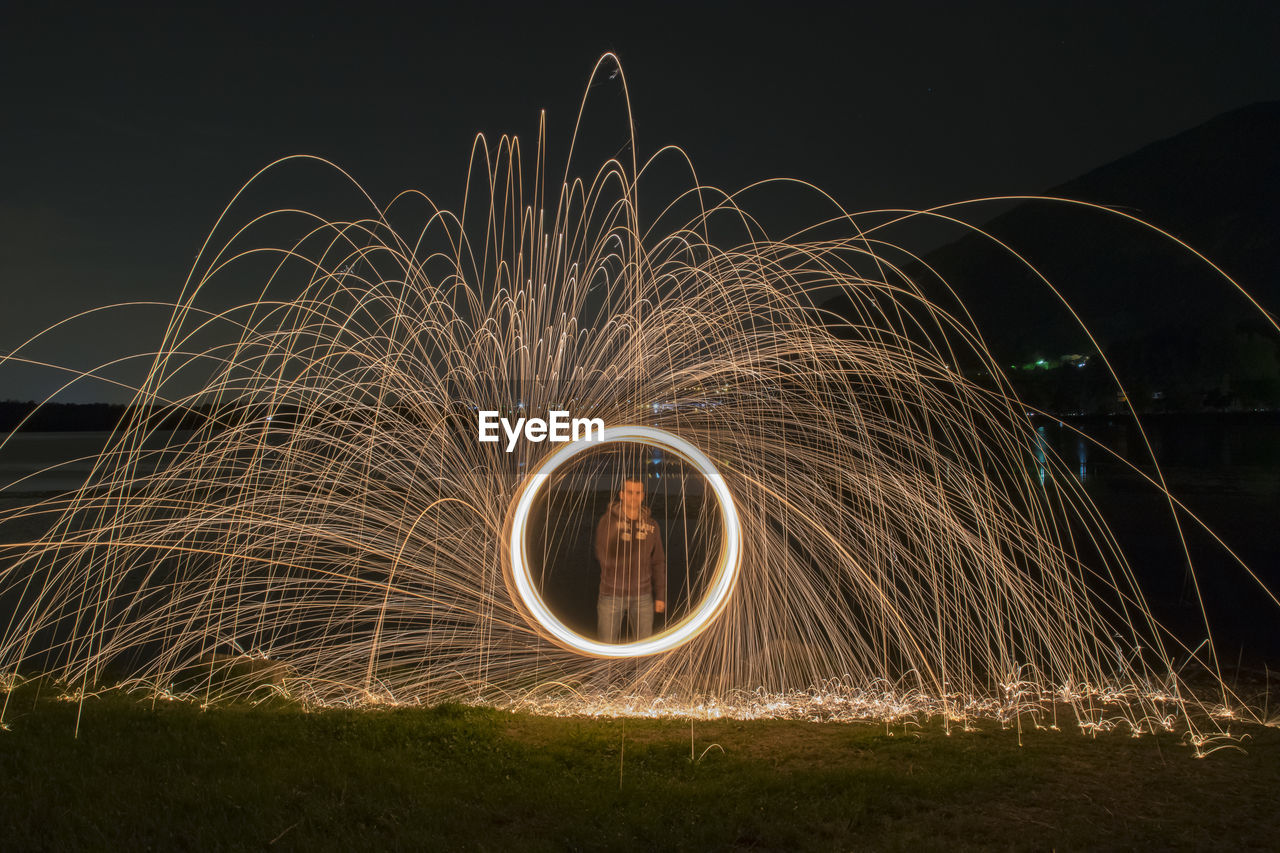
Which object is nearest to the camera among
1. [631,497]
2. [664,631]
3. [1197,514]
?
[664,631]

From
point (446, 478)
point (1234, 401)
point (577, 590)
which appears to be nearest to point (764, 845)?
point (446, 478)

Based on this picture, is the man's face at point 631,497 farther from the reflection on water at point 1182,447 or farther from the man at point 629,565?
the reflection on water at point 1182,447

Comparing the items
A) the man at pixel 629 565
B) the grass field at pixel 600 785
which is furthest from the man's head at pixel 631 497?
the grass field at pixel 600 785

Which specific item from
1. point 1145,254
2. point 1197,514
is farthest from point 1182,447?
point 1145,254

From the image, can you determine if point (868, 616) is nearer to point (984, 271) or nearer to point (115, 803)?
point (115, 803)

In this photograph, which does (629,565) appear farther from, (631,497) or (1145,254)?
(1145,254)

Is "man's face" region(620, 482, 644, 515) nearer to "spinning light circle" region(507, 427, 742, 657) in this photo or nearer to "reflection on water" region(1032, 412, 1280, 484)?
"spinning light circle" region(507, 427, 742, 657)
